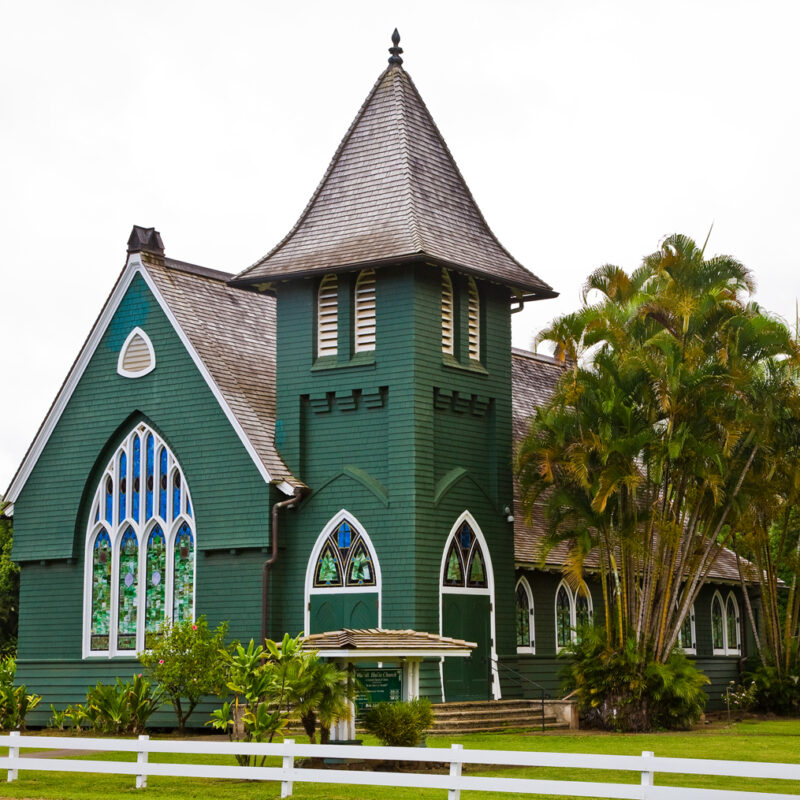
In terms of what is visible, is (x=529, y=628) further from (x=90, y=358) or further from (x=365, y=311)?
(x=90, y=358)

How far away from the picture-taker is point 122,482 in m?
32.9

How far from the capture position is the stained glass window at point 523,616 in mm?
32750

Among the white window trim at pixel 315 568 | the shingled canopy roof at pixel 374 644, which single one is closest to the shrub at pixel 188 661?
the white window trim at pixel 315 568

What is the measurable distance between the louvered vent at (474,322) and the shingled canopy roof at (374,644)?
10.3 metres

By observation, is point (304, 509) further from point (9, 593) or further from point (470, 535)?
point (9, 593)

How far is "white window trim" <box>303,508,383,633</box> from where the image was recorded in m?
29.4

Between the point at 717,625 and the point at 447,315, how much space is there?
14995mm

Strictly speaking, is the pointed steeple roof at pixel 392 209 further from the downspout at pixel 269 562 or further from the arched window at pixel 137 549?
the downspout at pixel 269 562

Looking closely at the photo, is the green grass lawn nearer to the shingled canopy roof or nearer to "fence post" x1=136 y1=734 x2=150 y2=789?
"fence post" x1=136 y1=734 x2=150 y2=789

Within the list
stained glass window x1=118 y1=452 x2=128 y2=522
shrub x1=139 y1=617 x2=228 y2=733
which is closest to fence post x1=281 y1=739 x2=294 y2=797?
shrub x1=139 y1=617 x2=228 y2=733

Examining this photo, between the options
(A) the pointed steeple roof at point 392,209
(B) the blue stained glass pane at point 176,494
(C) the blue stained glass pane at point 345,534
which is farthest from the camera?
(B) the blue stained glass pane at point 176,494

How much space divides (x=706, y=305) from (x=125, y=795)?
51.8 feet

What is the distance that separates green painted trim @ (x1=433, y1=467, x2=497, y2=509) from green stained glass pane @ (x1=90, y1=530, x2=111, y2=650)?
8.15 m

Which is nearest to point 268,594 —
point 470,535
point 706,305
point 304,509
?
point 304,509
